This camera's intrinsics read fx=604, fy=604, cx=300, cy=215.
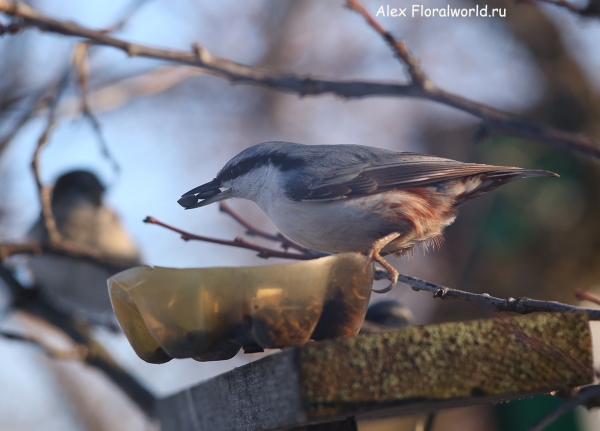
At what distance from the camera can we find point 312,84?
2.39 meters

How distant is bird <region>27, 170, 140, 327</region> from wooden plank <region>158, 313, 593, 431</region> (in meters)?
3.61

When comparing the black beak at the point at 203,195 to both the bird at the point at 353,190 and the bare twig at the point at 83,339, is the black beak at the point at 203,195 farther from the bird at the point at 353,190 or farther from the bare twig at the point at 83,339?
the bare twig at the point at 83,339

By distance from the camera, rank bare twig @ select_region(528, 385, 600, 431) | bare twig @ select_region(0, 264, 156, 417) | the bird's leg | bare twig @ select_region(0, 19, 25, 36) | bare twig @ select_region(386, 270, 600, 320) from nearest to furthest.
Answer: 1. bare twig @ select_region(528, 385, 600, 431)
2. bare twig @ select_region(386, 270, 600, 320)
3. the bird's leg
4. bare twig @ select_region(0, 19, 25, 36)
5. bare twig @ select_region(0, 264, 156, 417)

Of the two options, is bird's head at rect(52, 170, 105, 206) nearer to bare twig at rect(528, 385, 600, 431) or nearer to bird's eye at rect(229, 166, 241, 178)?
bird's eye at rect(229, 166, 241, 178)

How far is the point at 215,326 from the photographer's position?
131 centimetres

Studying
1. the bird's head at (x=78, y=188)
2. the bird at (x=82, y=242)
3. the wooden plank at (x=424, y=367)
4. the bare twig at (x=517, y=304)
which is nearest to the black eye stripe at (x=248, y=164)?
the bare twig at (x=517, y=304)

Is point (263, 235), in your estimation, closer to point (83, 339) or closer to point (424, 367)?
point (424, 367)

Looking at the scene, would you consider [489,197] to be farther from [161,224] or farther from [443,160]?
[161,224]

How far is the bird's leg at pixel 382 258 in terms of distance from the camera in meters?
1.49

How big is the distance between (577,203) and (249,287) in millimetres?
5780

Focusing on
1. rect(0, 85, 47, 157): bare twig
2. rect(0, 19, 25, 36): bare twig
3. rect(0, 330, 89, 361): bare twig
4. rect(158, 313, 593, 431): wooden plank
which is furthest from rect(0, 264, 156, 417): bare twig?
rect(158, 313, 593, 431): wooden plank

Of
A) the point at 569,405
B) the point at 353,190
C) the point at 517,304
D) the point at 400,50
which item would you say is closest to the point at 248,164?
the point at 353,190

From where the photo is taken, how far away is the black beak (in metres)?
1.91

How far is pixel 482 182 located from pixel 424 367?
899 mm
